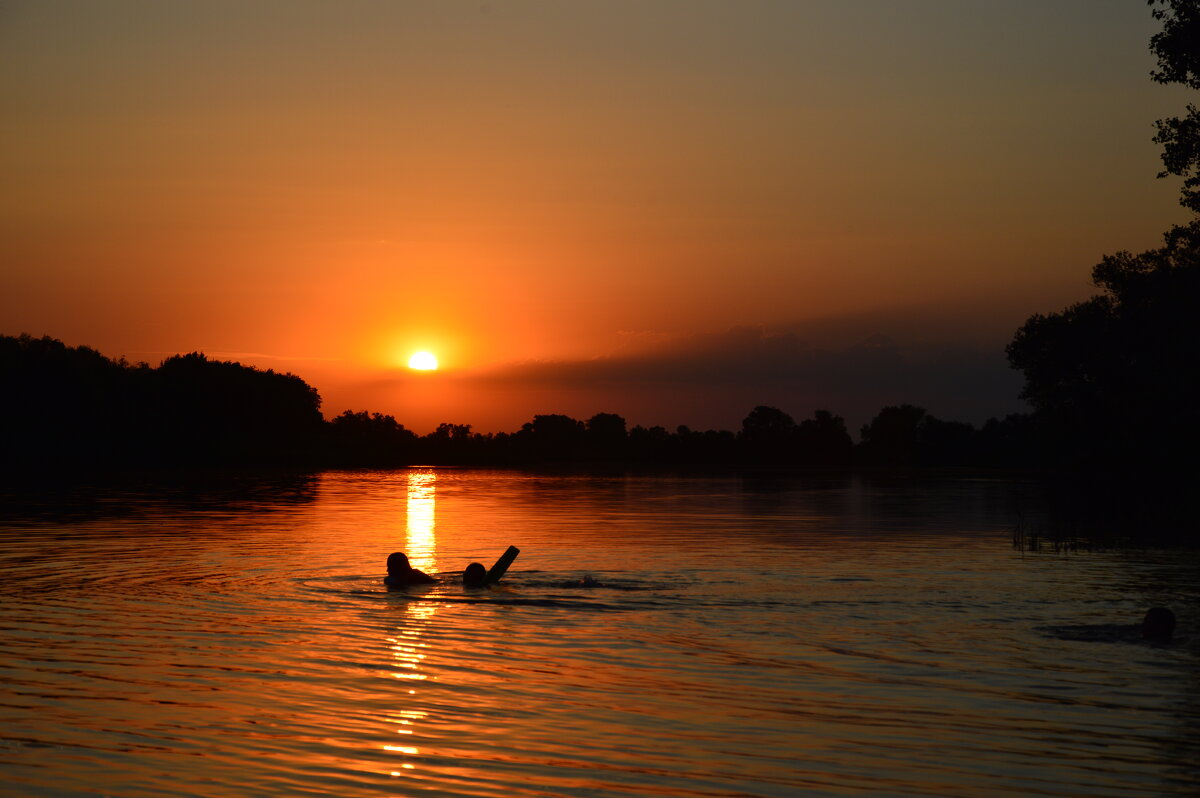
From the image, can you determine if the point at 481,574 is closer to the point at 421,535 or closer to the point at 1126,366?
the point at 421,535

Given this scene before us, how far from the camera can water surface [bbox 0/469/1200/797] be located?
1099 cm

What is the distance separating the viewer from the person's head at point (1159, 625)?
19.7m

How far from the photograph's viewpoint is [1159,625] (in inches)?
776

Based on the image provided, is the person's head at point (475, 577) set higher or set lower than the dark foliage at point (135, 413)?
lower

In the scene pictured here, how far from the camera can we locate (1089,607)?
2416cm

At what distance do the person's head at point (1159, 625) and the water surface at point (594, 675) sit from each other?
0.46m

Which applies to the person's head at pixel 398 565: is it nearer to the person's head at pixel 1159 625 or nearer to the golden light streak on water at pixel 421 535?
the golden light streak on water at pixel 421 535

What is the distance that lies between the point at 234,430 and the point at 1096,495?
135519 millimetres

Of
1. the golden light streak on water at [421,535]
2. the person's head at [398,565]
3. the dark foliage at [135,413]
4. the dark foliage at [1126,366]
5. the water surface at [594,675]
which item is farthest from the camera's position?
the dark foliage at [135,413]

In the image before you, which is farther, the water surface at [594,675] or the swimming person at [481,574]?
the swimming person at [481,574]

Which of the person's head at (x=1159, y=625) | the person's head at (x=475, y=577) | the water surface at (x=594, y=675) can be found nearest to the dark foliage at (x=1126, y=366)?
the water surface at (x=594, y=675)

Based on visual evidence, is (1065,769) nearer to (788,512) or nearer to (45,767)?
(45,767)

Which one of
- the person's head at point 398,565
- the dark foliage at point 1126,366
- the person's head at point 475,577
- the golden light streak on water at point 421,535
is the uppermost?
the dark foliage at point 1126,366

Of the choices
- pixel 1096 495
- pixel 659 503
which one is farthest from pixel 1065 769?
pixel 1096 495
